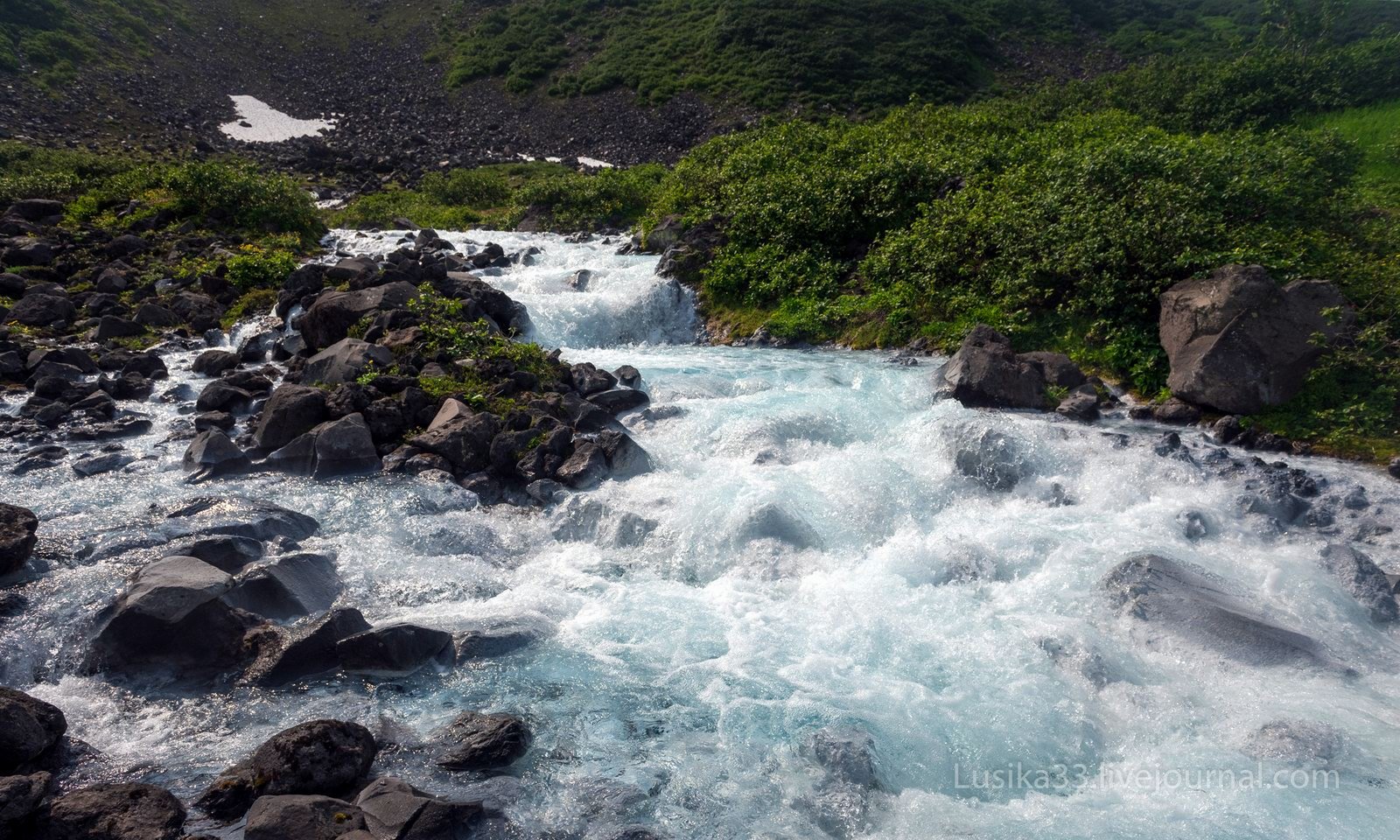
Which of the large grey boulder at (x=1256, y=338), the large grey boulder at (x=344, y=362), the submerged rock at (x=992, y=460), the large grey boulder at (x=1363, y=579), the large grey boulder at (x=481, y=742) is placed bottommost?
the large grey boulder at (x=481, y=742)

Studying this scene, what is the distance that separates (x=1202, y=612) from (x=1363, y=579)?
2.15m

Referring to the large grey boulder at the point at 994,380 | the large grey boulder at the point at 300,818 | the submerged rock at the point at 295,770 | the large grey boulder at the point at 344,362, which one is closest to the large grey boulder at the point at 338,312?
the large grey boulder at the point at 344,362

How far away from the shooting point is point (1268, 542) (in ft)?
31.6

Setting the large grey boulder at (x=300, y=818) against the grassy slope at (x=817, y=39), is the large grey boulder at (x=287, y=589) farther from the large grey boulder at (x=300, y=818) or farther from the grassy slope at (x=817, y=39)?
the grassy slope at (x=817, y=39)

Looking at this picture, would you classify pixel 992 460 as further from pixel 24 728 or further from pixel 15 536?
pixel 15 536

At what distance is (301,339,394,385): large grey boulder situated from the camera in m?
13.0

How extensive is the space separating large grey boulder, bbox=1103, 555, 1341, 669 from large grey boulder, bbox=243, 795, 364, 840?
23.6 feet

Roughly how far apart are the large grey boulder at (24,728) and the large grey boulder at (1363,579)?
11.8 m

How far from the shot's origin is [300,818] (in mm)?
5398

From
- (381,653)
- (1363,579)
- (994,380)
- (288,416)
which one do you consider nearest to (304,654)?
(381,653)

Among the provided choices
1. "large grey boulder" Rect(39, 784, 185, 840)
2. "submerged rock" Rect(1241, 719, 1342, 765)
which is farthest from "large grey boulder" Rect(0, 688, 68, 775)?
"submerged rock" Rect(1241, 719, 1342, 765)

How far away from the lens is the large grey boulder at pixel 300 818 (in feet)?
17.4

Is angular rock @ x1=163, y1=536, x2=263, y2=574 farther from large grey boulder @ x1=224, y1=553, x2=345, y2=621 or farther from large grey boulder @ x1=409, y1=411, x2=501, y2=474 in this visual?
large grey boulder @ x1=409, y1=411, x2=501, y2=474

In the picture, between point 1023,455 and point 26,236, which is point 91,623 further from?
point 26,236
